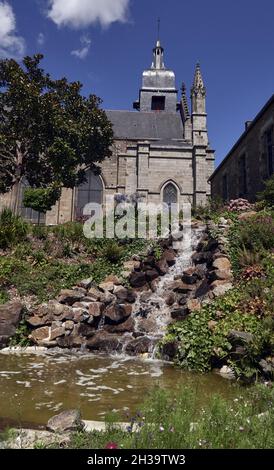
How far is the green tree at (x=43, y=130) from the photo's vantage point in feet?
64.1

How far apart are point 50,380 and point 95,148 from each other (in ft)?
62.0

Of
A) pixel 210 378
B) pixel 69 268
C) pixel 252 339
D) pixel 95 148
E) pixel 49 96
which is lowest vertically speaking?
pixel 210 378

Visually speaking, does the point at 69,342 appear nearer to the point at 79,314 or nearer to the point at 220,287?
the point at 79,314

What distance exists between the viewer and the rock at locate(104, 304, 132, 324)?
9137 millimetres

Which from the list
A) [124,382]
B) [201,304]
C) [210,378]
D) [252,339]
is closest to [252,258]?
[201,304]

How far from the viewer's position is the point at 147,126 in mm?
33594

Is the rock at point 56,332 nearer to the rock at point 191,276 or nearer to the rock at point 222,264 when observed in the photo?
the rock at point 191,276

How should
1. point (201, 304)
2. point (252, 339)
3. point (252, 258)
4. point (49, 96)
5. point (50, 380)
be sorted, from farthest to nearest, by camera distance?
point (49, 96) → point (252, 258) → point (201, 304) → point (252, 339) → point (50, 380)

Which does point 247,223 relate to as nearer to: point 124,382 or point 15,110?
point 124,382

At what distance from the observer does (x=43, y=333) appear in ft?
28.2

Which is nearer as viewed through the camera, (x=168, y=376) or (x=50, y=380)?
(x=50, y=380)

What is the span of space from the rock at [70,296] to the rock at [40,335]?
109 centimetres

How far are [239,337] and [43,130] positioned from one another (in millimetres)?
18116

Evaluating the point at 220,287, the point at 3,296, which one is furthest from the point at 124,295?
the point at 3,296
